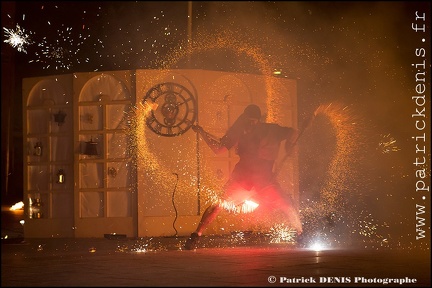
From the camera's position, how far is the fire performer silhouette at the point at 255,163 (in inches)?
560

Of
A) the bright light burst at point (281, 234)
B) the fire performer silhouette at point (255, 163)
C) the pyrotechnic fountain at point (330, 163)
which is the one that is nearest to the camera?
the fire performer silhouette at point (255, 163)

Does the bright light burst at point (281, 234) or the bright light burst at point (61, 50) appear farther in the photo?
the bright light burst at point (61, 50)

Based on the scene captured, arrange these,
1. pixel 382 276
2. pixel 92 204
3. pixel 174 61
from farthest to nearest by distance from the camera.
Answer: pixel 174 61
pixel 92 204
pixel 382 276

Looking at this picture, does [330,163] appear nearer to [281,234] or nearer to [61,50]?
[281,234]

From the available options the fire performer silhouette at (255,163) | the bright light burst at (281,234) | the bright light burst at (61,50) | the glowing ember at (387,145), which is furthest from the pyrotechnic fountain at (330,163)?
the bright light burst at (61,50)

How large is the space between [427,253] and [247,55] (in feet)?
22.2

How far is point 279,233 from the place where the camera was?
1653 cm

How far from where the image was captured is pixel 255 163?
14500 millimetres

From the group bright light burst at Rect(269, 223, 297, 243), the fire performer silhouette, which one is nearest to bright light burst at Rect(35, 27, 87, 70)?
bright light burst at Rect(269, 223, 297, 243)

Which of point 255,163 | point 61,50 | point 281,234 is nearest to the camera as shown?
point 255,163

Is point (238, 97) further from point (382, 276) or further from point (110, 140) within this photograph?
point (382, 276)

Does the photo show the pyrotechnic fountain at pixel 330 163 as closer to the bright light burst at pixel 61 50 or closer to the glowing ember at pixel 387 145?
Result: the glowing ember at pixel 387 145

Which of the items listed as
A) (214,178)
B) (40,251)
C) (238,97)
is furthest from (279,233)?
(40,251)

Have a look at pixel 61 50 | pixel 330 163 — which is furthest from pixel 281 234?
pixel 61 50
